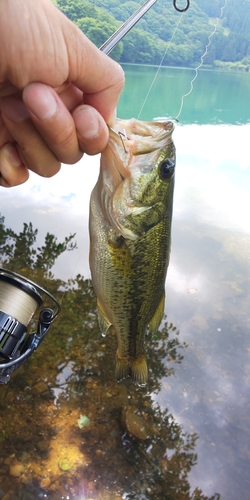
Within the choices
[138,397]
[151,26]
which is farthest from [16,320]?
[151,26]

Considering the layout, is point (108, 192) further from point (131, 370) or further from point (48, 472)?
point (48, 472)

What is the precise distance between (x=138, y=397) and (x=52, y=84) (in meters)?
3.50

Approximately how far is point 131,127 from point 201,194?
7.21 metres

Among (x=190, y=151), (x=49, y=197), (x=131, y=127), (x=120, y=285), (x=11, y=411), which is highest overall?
(x=190, y=151)

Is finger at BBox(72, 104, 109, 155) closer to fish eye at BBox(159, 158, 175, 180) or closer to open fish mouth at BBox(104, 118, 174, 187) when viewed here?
open fish mouth at BBox(104, 118, 174, 187)

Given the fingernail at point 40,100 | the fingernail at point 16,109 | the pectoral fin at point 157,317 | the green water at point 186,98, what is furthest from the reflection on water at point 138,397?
the green water at point 186,98

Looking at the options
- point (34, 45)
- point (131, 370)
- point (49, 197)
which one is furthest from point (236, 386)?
point (49, 197)

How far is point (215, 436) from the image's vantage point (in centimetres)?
373

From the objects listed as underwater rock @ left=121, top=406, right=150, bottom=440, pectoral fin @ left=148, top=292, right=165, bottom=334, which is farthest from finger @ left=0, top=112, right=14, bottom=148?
underwater rock @ left=121, top=406, right=150, bottom=440

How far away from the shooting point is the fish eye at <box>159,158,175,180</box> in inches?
60.7

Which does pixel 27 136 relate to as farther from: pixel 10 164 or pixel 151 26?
pixel 151 26

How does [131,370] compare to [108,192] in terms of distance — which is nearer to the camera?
[108,192]

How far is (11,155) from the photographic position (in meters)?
1.64

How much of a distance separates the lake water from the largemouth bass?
2025 millimetres
